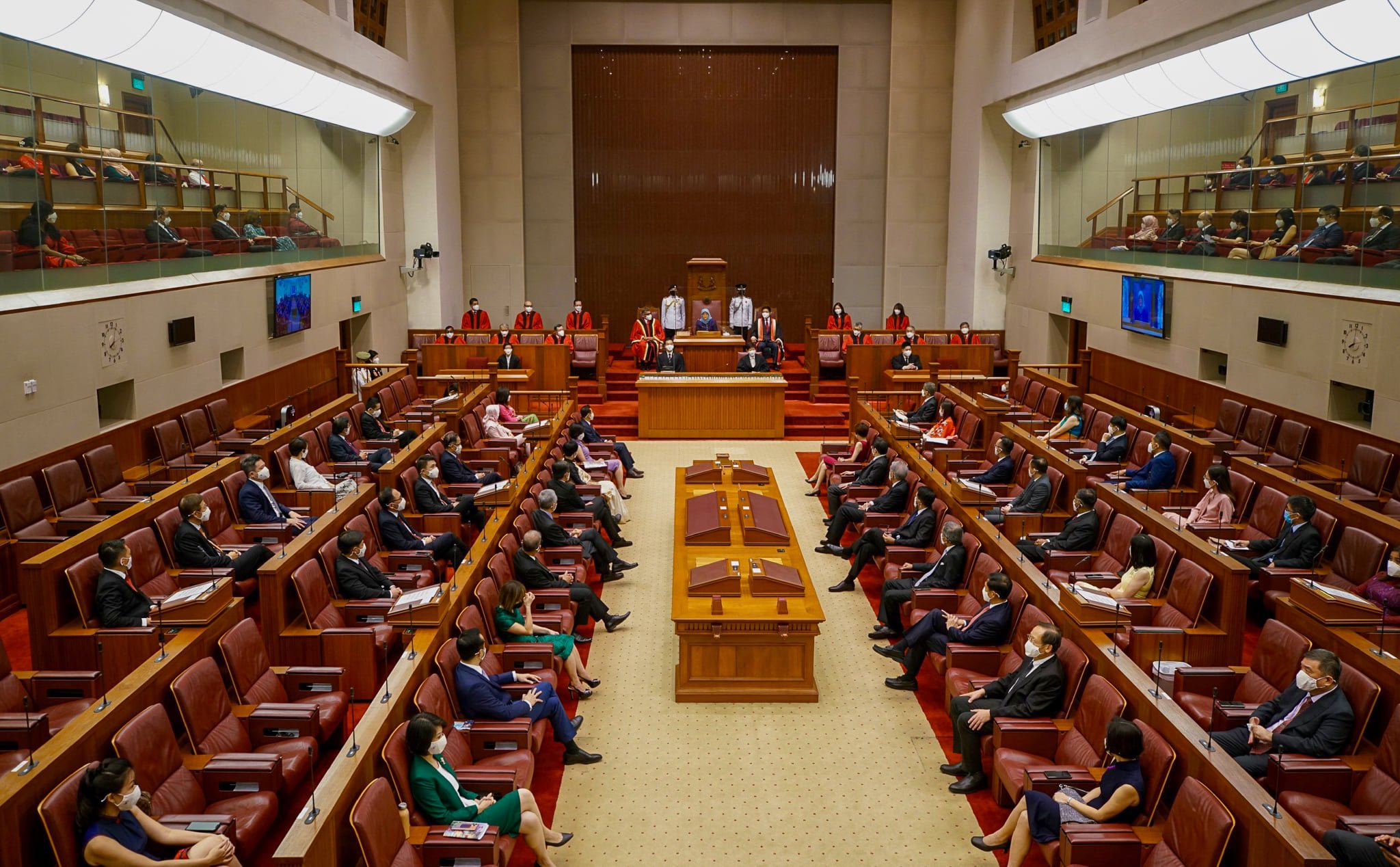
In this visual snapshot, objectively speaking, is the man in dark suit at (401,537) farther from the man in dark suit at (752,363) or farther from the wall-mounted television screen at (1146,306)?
the wall-mounted television screen at (1146,306)

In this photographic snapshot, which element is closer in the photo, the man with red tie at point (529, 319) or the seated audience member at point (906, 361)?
the seated audience member at point (906, 361)

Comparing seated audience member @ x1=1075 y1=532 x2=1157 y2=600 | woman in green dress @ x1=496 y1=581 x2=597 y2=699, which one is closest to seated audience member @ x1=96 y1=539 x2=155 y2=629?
woman in green dress @ x1=496 y1=581 x2=597 y2=699

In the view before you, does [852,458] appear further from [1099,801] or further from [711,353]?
[1099,801]

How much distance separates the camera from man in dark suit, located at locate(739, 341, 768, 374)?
17.5 m

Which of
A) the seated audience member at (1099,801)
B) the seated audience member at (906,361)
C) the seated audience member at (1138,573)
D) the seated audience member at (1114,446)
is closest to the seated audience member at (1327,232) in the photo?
the seated audience member at (1114,446)

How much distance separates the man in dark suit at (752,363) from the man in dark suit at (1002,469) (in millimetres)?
6826

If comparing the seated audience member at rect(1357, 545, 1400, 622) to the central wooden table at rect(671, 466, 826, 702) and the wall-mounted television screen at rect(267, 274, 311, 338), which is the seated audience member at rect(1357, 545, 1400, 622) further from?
the wall-mounted television screen at rect(267, 274, 311, 338)

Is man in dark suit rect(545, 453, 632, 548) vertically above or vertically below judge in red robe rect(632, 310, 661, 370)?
below

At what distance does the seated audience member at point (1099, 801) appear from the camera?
5074mm

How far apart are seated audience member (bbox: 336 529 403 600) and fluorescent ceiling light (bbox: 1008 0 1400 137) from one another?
9113 millimetres

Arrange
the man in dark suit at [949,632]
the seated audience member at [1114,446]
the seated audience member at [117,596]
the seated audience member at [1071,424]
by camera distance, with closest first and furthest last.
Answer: the seated audience member at [117,596]
the man in dark suit at [949,632]
the seated audience member at [1114,446]
the seated audience member at [1071,424]

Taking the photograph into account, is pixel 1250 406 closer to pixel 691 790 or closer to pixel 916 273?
pixel 691 790

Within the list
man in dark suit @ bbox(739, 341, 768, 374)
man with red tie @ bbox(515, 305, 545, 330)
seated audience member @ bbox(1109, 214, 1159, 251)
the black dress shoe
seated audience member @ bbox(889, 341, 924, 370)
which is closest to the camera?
the black dress shoe

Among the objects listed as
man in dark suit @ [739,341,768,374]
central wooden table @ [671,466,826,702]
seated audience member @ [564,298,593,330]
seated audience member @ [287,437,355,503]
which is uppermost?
seated audience member @ [564,298,593,330]
